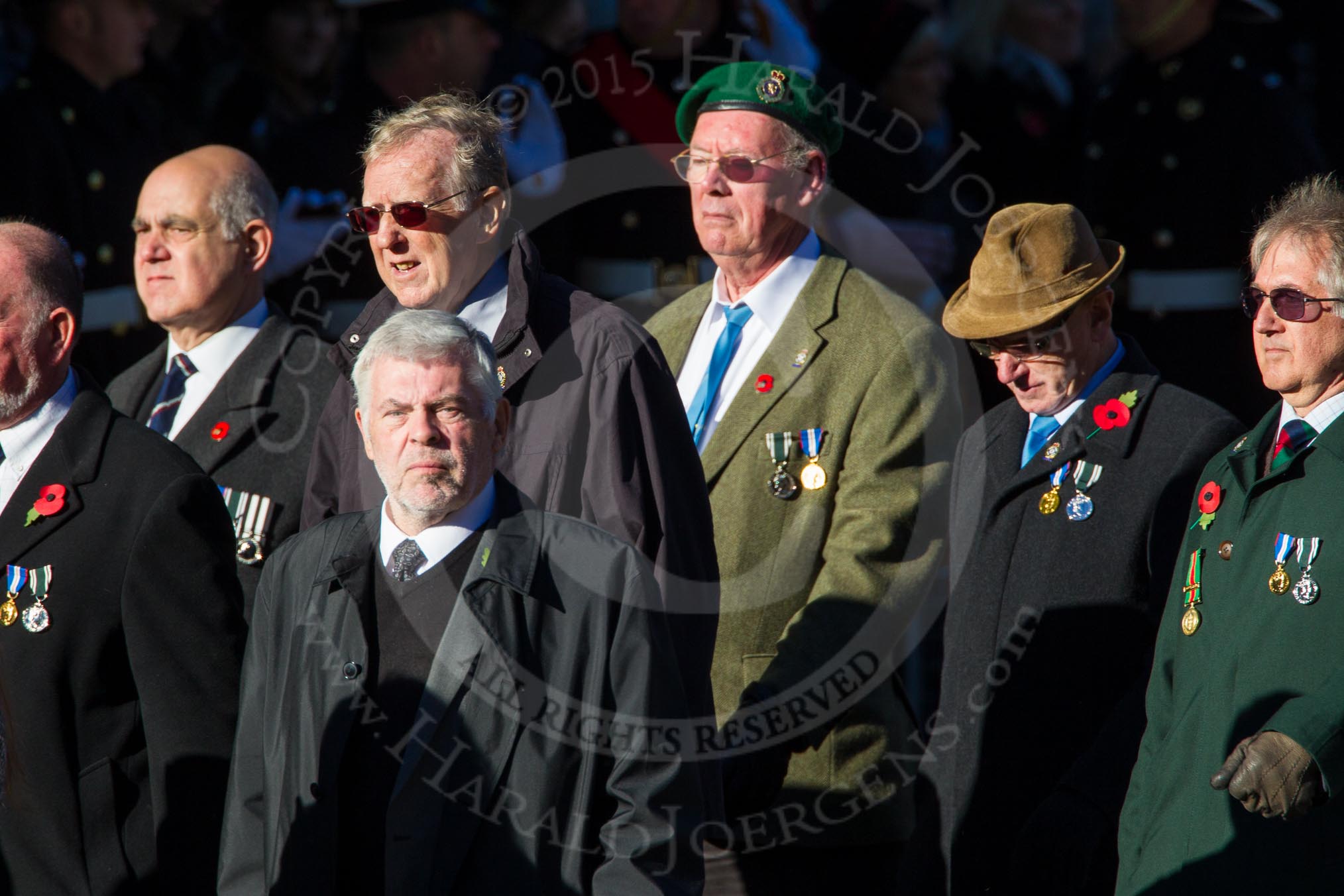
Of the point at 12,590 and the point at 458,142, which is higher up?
the point at 458,142

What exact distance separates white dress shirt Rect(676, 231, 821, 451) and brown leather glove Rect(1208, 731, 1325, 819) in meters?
2.02

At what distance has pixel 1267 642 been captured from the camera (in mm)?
3830

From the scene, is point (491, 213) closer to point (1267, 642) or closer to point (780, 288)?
point (780, 288)

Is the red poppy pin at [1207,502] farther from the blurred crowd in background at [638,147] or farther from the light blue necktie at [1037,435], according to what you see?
the blurred crowd in background at [638,147]

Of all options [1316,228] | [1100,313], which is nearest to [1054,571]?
[1100,313]

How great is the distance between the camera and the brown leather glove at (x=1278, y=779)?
11.7ft

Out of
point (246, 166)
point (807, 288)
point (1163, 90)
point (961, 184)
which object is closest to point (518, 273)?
point (807, 288)

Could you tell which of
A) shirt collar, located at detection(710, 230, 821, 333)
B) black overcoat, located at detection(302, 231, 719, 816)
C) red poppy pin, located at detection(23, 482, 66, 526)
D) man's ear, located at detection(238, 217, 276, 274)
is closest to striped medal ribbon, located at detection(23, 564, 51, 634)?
red poppy pin, located at detection(23, 482, 66, 526)

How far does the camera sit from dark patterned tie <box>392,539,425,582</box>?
390 cm

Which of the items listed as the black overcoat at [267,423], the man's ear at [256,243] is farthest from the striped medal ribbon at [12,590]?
the man's ear at [256,243]

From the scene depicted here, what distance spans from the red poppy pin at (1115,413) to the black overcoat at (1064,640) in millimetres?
14

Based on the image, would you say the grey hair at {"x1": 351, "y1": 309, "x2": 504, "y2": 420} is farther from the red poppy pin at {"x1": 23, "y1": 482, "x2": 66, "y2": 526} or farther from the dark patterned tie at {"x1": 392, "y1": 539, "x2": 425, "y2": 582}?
the red poppy pin at {"x1": 23, "y1": 482, "x2": 66, "y2": 526}

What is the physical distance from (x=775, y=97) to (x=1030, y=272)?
967 mm

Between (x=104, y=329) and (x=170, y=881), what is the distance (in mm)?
3644
